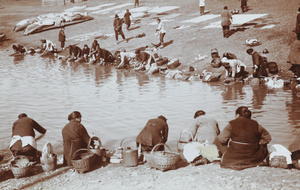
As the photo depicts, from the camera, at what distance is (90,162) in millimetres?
6598

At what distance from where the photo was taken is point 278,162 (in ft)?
19.9

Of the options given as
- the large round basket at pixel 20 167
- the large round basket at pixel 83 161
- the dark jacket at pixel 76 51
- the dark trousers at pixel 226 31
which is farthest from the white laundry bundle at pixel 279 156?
the dark jacket at pixel 76 51

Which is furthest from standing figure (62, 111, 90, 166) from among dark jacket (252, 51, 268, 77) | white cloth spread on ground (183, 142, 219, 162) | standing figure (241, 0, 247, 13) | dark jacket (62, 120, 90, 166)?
standing figure (241, 0, 247, 13)

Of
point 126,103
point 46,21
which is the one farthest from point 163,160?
point 46,21

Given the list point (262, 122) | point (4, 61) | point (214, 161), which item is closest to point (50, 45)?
A: point (4, 61)

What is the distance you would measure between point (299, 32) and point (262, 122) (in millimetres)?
5042

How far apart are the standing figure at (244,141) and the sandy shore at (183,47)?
165 millimetres

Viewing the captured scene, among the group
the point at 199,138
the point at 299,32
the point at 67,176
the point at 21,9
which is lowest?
the point at 67,176

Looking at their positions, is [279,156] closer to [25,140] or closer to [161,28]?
[25,140]

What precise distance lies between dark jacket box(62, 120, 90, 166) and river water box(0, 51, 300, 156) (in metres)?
0.55

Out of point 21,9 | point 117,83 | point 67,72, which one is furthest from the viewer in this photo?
point 21,9

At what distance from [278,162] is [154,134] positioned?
2391 mm

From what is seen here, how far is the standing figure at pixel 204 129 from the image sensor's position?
701 centimetres

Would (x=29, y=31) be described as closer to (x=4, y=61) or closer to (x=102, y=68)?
(x=4, y=61)
